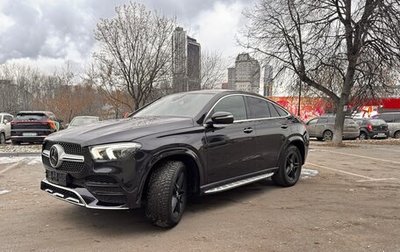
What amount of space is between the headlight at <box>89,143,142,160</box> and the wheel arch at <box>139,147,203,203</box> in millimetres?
309

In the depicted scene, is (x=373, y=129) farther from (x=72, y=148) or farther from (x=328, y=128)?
(x=72, y=148)

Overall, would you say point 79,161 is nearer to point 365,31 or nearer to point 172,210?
point 172,210

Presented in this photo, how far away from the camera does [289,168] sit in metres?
7.38

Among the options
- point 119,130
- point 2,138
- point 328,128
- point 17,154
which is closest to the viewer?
point 119,130

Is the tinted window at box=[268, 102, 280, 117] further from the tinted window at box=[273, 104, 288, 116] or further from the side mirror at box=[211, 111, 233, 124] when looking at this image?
the side mirror at box=[211, 111, 233, 124]

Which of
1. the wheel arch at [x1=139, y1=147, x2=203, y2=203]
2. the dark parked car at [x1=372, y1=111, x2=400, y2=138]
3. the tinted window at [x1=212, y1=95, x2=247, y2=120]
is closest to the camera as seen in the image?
the wheel arch at [x1=139, y1=147, x2=203, y2=203]

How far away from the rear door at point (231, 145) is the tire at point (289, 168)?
3.21ft

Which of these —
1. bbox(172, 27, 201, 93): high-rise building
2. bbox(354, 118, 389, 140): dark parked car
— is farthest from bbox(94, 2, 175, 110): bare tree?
bbox(354, 118, 389, 140): dark parked car

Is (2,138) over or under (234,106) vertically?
under

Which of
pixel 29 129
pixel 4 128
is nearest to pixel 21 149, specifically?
pixel 29 129

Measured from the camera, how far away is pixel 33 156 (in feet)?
40.0

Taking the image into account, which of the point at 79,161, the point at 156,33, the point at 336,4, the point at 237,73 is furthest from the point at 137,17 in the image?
the point at 79,161

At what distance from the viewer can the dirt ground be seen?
433 centimetres

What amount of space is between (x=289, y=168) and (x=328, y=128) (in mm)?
18579
